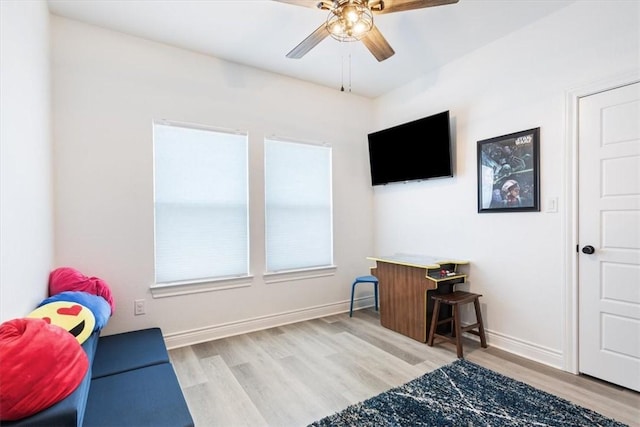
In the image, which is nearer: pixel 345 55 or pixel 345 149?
pixel 345 55

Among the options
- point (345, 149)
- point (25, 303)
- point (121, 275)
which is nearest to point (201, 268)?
point (121, 275)

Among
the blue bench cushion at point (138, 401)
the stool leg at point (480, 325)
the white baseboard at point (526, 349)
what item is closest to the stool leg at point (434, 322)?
the stool leg at point (480, 325)

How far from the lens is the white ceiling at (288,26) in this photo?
246cm

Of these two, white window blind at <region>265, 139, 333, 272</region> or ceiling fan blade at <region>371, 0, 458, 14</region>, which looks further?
white window blind at <region>265, 139, 333, 272</region>

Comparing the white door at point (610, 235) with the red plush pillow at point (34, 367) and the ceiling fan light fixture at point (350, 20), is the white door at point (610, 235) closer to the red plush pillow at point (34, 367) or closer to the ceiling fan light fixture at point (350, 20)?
the ceiling fan light fixture at point (350, 20)

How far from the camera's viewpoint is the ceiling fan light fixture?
1.89m

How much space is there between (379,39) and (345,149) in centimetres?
197

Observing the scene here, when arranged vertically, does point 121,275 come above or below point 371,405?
above

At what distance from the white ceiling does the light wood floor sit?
2.88 meters

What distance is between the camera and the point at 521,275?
277 cm

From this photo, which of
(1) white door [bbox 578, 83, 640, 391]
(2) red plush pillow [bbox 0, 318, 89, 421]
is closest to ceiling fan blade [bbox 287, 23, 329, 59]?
(1) white door [bbox 578, 83, 640, 391]

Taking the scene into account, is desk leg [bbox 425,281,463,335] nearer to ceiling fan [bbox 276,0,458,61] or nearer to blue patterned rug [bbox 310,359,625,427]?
blue patterned rug [bbox 310,359,625,427]

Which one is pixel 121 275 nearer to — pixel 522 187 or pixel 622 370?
pixel 522 187

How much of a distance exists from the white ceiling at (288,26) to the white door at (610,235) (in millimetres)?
1014
